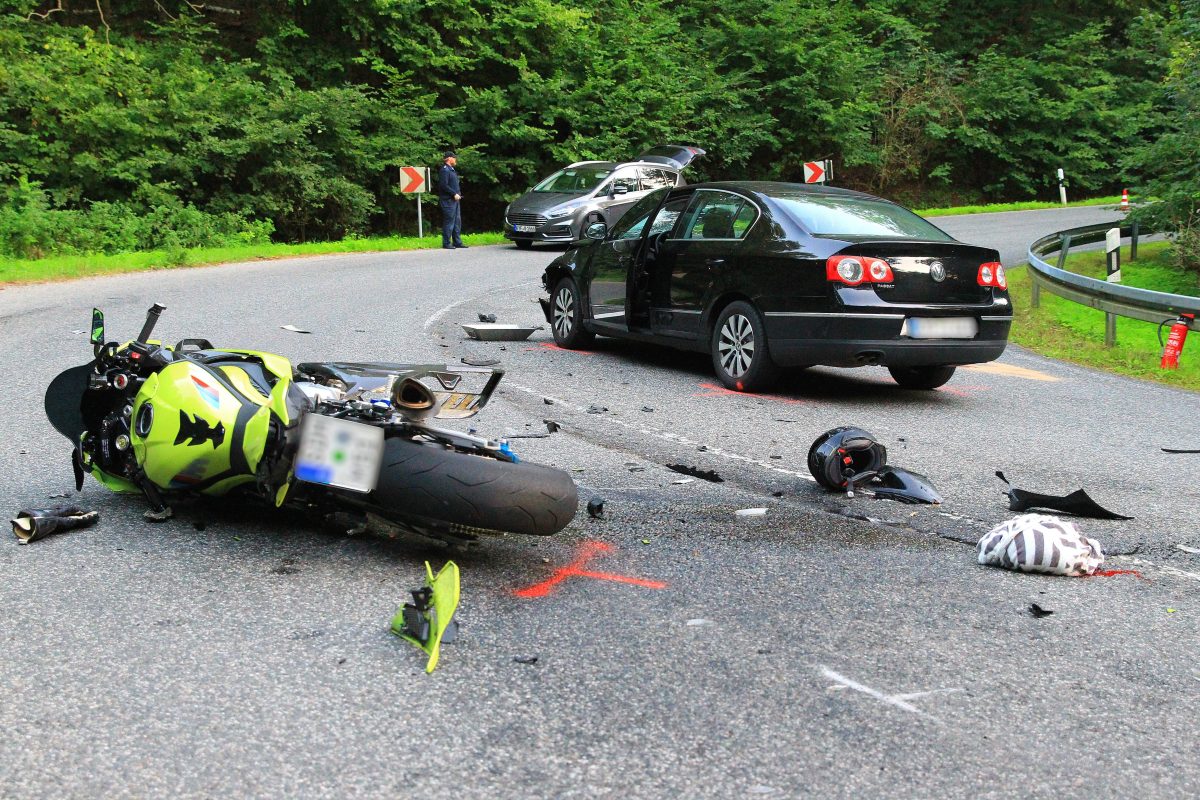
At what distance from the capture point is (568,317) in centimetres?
1123

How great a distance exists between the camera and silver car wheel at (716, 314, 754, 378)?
29.4ft

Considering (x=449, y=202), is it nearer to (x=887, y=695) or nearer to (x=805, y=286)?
(x=805, y=286)

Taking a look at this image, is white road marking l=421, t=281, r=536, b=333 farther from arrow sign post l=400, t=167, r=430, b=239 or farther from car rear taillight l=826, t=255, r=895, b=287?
arrow sign post l=400, t=167, r=430, b=239

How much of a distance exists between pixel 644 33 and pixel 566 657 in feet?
108

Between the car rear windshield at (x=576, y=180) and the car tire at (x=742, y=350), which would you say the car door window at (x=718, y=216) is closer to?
the car tire at (x=742, y=350)

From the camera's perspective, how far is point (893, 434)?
755cm

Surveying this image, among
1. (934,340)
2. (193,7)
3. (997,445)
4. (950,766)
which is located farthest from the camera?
(193,7)

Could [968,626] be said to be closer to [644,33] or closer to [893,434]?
[893,434]

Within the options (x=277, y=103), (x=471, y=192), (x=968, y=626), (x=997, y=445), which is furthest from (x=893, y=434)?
(x=471, y=192)

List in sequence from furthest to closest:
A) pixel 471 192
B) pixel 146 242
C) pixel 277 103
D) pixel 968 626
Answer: pixel 471 192 < pixel 277 103 < pixel 146 242 < pixel 968 626

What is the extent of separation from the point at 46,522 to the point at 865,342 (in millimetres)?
5547

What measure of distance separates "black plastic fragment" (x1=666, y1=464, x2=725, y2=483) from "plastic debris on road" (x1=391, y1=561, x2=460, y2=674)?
2473 mm

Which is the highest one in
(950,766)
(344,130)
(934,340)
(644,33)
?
(644,33)

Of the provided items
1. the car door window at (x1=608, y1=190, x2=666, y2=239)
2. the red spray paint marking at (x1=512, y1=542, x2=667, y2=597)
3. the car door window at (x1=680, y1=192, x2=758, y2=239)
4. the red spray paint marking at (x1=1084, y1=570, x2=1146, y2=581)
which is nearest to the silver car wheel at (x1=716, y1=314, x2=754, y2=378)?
the car door window at (x1=680, y1=192, x2=758, y2=239)
